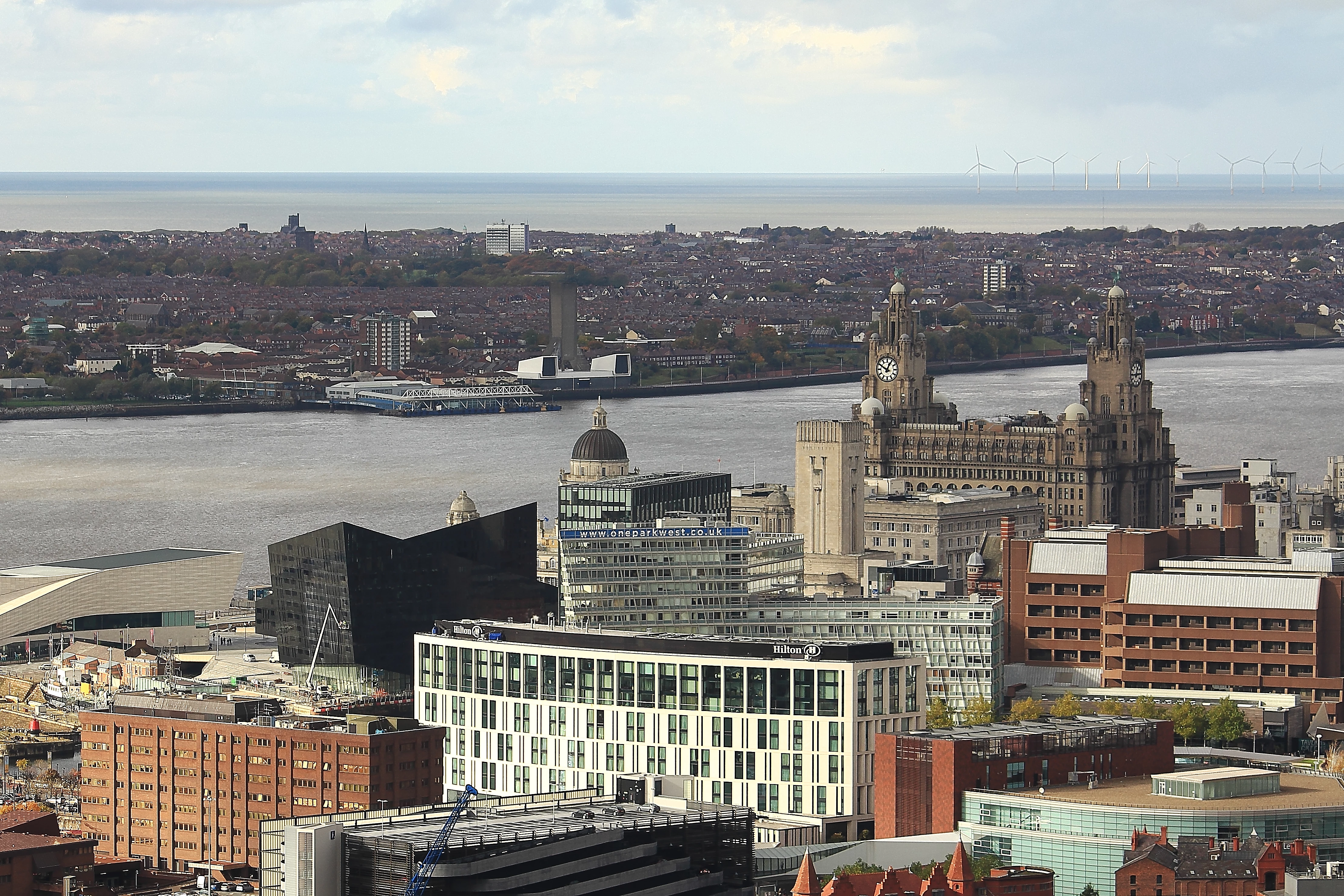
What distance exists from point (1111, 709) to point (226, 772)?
10106mm

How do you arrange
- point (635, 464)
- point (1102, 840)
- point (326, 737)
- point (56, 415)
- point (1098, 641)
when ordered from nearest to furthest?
point (1102, 840), point (326, 737), point (1098, 641), point (635, 464), point (56, 415)

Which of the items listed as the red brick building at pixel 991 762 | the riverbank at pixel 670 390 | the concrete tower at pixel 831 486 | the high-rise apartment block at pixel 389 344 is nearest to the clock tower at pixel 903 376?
the concrete tower at pixel 831 486

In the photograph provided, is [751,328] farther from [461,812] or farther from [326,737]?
[461,812]

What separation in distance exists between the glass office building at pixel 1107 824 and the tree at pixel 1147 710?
7679 millimetres

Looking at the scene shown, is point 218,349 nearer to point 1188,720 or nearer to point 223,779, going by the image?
point 223,779

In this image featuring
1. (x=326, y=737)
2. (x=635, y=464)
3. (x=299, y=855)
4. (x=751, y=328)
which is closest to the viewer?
(x=299, y=855)

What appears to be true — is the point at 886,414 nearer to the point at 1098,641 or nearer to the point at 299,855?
the point at 1098,641

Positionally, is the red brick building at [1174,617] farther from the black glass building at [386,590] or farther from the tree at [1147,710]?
the black glass building at [386,590]

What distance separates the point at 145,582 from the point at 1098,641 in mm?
18745

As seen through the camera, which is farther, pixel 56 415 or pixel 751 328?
pixel 751 328

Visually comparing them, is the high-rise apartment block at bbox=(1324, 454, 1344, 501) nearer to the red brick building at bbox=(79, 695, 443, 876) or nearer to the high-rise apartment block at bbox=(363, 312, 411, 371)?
the red brick building at bbox=(79, 695, 443, 876)

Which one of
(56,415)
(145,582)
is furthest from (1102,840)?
(56,415)

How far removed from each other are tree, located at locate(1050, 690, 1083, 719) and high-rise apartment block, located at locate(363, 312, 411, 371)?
8660cm

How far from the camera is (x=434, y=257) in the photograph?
185 meters
